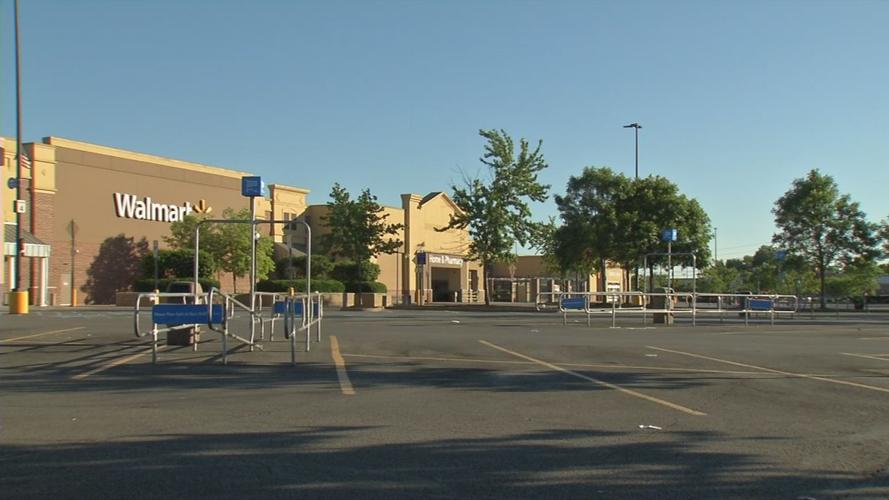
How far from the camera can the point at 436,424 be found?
829 cm

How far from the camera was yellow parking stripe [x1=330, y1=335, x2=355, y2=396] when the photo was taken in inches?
417

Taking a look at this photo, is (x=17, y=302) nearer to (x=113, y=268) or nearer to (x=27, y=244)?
(x=27, y=244)

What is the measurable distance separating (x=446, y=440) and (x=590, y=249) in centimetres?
4434

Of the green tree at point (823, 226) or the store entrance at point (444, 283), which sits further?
the store entrance at point (444, 283)

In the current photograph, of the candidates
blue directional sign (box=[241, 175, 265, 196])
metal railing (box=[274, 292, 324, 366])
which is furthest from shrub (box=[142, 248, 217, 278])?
blue directional sign (box=[241, 175, 265, 196])

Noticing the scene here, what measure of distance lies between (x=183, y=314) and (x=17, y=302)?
1783 cm

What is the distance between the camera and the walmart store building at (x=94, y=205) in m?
44.5

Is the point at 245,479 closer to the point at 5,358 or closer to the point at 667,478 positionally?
the point at 667,478

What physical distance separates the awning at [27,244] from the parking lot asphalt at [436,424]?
29479 mm

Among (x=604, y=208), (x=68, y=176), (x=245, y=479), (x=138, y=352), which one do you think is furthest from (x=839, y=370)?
(x=68, y=176)

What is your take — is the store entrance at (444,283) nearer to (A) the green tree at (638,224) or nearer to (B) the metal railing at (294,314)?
(A) the green tree at (638,224)

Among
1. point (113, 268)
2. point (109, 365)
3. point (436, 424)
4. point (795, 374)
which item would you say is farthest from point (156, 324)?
point (113, 268)

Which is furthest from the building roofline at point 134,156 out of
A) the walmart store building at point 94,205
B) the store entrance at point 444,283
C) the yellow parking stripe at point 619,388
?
the yellow parking stripe at point 619,388

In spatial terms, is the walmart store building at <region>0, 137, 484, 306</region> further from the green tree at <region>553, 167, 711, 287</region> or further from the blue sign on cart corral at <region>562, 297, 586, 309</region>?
the blue sign on cart corral at <region>562, 297, 586, 309</region>
